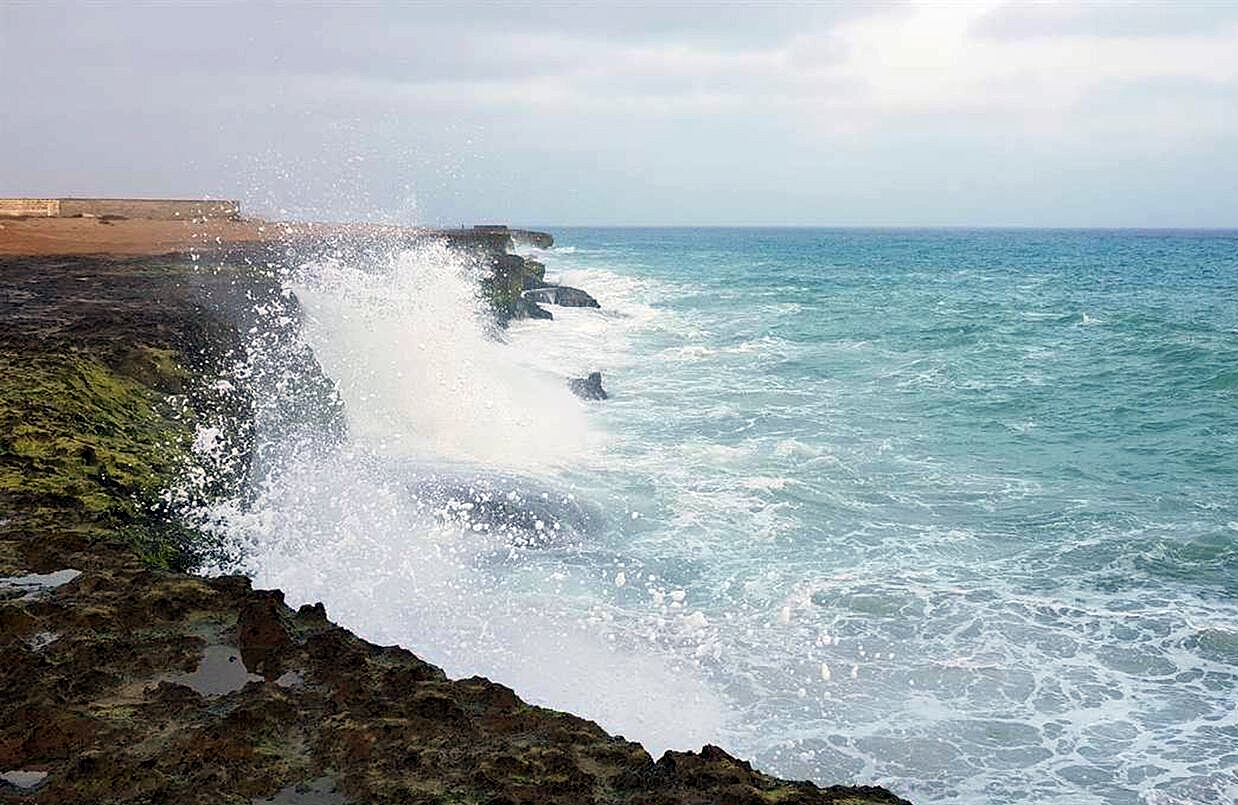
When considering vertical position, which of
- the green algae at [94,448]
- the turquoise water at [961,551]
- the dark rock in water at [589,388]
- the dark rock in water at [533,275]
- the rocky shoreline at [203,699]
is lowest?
the turquoise water at [961,551]

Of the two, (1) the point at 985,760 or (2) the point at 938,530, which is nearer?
(1) the point at 985,760

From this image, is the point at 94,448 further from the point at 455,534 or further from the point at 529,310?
the point at 529,310

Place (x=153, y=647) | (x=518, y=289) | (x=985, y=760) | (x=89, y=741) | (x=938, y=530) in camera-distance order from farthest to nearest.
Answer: (x=518, y=289) < (x=938, y=530) < (x=985, y=760) < (x=153, y=647) < (x=89, y=741)

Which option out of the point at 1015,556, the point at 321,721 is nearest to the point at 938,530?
the point at 1015,556

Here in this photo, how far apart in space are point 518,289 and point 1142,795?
79.3 feet

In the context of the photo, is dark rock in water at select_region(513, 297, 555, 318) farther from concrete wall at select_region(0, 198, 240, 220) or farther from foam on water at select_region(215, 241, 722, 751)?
concrete wall at select_region(0, 198, 240, 220)

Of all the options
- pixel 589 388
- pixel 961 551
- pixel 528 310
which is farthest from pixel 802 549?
pixel 528 310

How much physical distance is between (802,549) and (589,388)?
27.0 ft

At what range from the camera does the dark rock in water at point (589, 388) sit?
55.3 feet

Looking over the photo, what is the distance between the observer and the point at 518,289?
92.5 feet

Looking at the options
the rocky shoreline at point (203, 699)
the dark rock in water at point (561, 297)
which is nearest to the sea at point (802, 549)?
the rocky shoreline at point (203, 699)

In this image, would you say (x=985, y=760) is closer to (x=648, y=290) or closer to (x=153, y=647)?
(x=153, y=647)

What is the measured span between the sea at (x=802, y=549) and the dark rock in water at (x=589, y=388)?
43cm

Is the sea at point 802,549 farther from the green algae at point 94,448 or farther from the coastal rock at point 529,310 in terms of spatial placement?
the coastal rock at point 529,310
